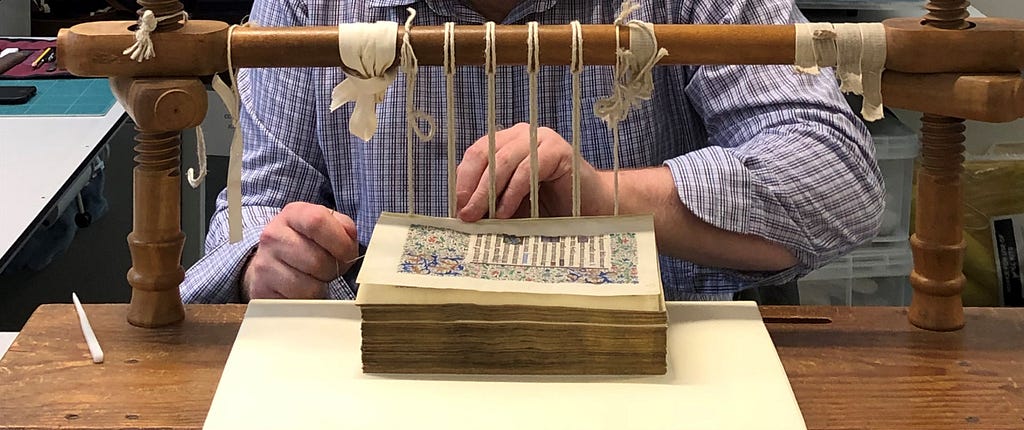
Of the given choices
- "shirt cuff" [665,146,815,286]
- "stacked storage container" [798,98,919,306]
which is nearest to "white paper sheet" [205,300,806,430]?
"shirt cuff" [665,146,815,286]

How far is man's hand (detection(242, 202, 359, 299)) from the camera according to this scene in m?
0.82

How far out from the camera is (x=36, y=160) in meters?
1.47

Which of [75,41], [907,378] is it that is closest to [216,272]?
[75,41]

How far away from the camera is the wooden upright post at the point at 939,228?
2.27 feet

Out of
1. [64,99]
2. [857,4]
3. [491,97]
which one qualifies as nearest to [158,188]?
[491,97]

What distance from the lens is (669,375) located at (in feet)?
2.05

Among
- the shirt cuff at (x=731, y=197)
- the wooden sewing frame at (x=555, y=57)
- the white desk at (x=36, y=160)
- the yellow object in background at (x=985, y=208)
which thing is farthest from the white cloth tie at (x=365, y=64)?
the yellow object in background at (x=985, y=208)

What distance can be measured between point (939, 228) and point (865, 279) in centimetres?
117

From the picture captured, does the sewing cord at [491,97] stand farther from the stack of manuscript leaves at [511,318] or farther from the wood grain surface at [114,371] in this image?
the wood grain surface at [114,371]

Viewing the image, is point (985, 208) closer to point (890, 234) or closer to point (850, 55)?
point (890, 234)

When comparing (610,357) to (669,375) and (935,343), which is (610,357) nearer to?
(669,375)

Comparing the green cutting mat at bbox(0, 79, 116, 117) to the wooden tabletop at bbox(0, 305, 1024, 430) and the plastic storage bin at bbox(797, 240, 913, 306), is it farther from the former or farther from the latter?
the plastic storage bin at bbox(797, 240, 913, 306)

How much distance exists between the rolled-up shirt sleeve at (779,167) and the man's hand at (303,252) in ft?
0.95

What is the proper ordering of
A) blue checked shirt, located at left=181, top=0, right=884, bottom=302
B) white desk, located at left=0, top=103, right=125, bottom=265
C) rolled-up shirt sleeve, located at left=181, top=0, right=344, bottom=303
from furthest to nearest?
white desk, located at left=0, top=103, right=125, bottom=265 < rolled-up shirt sleeve, located at left=181, top=0, right=344, bottom=303 < blue checked shirt, located at left=181, top=0, right=884, bottom=302
